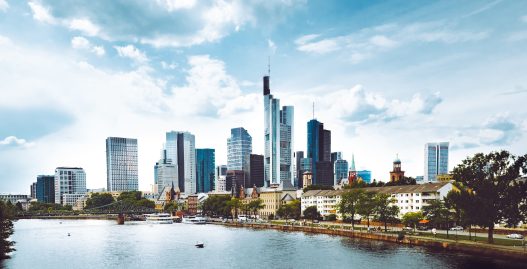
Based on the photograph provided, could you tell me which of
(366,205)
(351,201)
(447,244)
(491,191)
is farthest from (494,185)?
(351,201)

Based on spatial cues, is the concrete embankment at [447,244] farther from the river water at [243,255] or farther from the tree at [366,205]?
the tree at [366,205]

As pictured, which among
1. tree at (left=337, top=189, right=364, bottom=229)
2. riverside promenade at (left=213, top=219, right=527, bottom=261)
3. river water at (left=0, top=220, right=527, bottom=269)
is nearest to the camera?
riverside promenade at (left=213, top=219, right=527, bottom=261)

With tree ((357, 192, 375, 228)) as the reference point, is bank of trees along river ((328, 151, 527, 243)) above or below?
above

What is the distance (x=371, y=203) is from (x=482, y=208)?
3991 centimetres

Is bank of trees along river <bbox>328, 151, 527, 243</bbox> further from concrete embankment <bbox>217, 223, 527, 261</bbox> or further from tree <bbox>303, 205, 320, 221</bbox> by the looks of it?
tree <bbox>303, 205, 320, 221</bbox>

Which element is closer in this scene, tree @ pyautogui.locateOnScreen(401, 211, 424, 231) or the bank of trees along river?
the bank of trees along river

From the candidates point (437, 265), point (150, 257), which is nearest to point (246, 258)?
point (150, 257)

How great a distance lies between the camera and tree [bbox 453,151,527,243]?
7931cm

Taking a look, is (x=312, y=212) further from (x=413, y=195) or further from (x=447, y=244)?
(x=447, y=244)

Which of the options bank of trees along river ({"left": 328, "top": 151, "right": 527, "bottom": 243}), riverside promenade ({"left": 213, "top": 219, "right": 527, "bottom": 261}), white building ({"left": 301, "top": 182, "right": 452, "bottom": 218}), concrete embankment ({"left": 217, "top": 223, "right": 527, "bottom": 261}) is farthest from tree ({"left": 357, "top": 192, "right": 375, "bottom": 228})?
bank of trees along river ({"left": 328, "top": 151, "right": 527, "bottom": 243})

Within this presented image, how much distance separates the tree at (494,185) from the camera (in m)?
79.3

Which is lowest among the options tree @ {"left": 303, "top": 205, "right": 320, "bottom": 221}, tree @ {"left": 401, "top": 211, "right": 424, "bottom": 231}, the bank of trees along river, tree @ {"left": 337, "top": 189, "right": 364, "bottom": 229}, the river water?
tree @ {"left": 303, "top": 205, "right": 320, "bottom": 221}

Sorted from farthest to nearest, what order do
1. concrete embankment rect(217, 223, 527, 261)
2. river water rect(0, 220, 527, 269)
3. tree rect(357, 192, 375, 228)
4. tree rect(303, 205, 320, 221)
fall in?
tree rect(303, 205, 320, 221), tree rect(357, 192, 375, 228), river water rect(0, 220, 527, 269), concrete embankment rect(217, 223, 527, 261)

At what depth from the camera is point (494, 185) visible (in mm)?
80500
